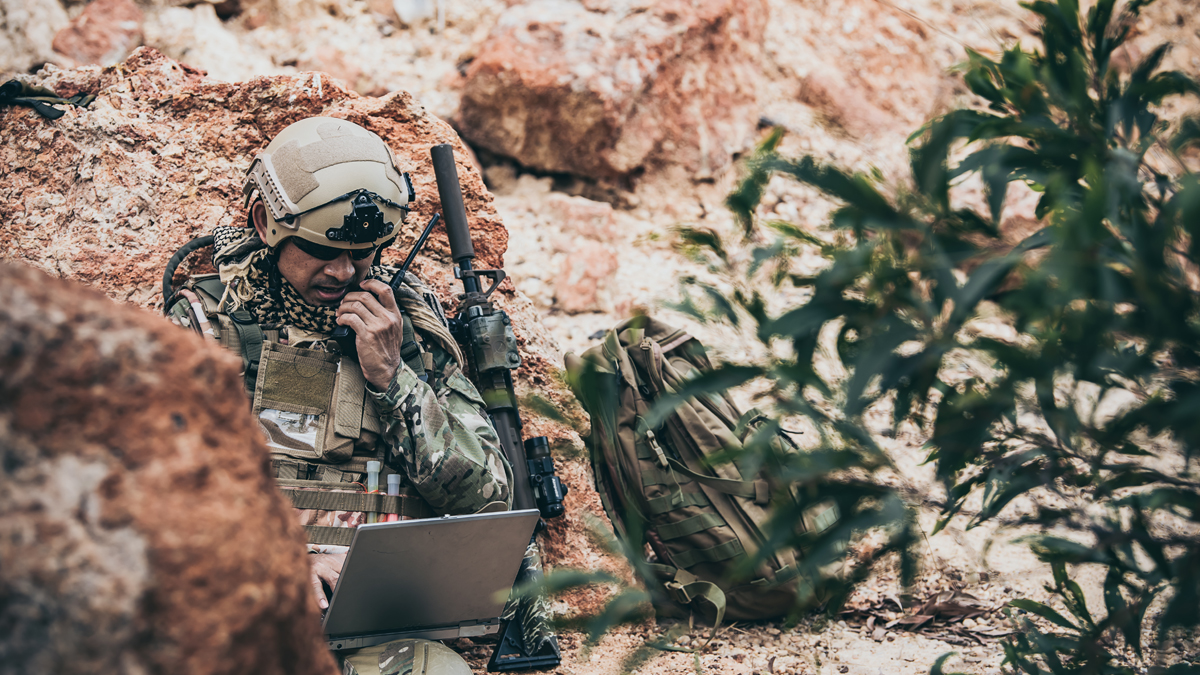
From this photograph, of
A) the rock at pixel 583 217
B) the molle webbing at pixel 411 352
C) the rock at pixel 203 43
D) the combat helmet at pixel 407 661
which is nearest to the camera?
the combat helmet at pixel 407 661

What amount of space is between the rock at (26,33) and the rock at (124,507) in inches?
165

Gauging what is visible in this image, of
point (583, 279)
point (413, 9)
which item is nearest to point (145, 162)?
point (583, 279)

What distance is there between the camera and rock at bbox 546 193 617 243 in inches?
197

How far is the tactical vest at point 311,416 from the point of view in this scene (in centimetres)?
248

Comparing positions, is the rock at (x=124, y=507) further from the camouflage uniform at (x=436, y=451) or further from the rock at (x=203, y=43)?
the rock at (x=203, y=43)

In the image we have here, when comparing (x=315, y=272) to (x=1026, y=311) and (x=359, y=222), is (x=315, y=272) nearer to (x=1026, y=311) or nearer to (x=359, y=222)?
(x=359, y=222)

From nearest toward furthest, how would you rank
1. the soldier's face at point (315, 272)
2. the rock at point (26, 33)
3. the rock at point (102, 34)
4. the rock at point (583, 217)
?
1. the soldier's face at point (315, 272)
2. the rock at point (26, 33)
3. the rock at point (102, 34)
4. the rock at point (583, 217)

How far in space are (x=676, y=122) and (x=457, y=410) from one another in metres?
3.19

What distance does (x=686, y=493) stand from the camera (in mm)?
3146

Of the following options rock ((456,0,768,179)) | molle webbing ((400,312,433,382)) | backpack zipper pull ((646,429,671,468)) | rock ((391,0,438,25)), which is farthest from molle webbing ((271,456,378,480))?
rock ((391,0,438,25))

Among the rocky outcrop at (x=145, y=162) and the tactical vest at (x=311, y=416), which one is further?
the rocky outcrop at (x=145, y=162)

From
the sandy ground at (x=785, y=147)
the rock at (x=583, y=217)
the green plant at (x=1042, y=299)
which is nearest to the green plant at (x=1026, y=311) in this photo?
the green plant at (x=1042, y=299)

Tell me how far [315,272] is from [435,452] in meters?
0.66

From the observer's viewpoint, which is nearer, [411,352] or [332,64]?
[411,352]
